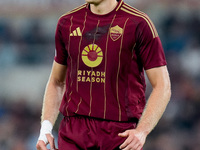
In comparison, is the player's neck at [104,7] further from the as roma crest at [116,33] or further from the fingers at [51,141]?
the fingers at [51,141]

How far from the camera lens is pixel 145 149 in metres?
8.01

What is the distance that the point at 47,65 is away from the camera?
30.7 ft

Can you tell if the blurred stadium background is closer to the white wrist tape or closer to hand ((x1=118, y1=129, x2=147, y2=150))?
the white wrist tape

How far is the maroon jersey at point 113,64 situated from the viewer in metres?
3.15

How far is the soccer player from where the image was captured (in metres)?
3.14

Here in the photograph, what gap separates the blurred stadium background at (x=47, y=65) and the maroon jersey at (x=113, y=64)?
5.01 metres

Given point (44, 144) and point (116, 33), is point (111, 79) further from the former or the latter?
point (44, 144)

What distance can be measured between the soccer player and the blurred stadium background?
4989 millimetres

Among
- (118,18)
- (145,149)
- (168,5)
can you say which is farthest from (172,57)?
(118,18)

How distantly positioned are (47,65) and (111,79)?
6.29 metres

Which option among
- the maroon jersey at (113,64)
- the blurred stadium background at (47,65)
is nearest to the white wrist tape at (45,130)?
the maroon jersey at (113,64)

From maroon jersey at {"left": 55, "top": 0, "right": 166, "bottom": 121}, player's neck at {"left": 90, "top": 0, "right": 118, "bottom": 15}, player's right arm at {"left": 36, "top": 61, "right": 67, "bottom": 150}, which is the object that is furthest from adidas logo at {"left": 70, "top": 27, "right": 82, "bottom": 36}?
player's right arm at {"left": 36, "top": 61, "right": 67, "bottom": 150}

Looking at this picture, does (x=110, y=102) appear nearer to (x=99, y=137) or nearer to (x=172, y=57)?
(x=99, y=137)

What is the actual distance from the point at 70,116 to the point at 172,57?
5.73m
